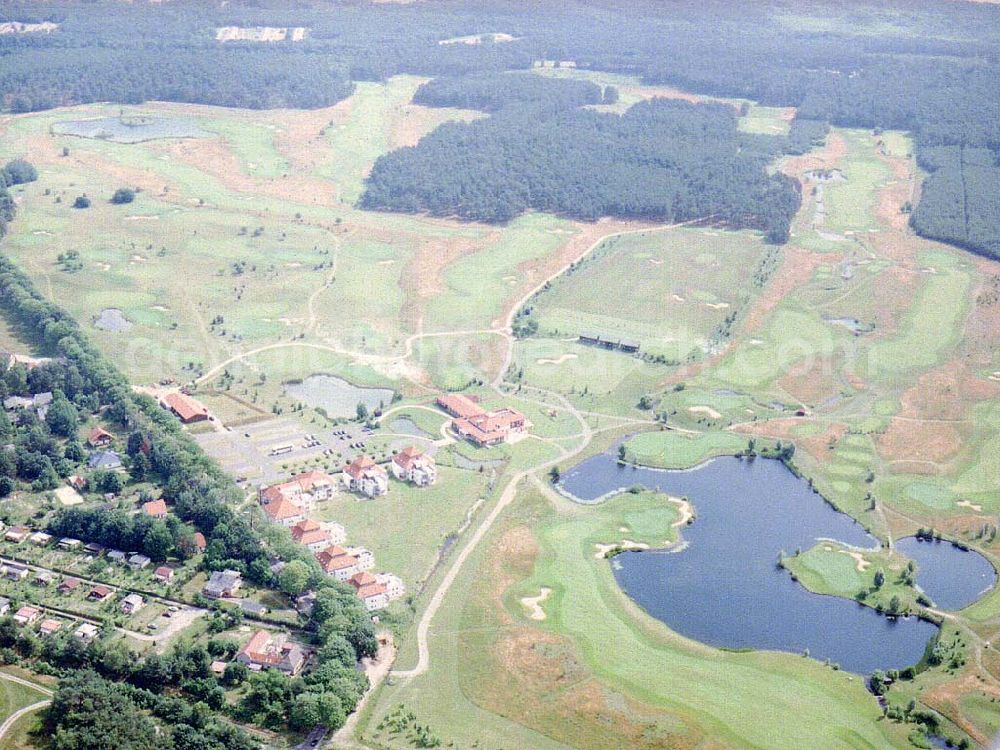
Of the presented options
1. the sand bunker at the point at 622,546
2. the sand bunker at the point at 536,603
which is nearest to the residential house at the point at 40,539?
the sand bunker at the point at 536,603

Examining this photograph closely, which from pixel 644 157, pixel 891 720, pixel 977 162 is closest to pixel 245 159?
pixel 644 157

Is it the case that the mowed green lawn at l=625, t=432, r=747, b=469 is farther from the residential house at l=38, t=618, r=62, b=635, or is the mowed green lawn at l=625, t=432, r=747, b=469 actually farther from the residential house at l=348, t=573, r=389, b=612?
the residential house at l=38, t=618, r=62, b=635

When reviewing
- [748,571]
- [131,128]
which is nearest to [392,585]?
[748,571]

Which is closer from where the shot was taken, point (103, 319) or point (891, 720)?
point (891, 720)

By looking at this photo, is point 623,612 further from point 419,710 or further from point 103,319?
point 103,319

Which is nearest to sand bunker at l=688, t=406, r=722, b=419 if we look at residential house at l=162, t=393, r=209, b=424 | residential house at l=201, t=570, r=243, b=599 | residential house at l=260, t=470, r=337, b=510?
residential house at l=260, t=470, r=337, b=510

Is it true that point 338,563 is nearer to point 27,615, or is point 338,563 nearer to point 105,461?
point 27,615
